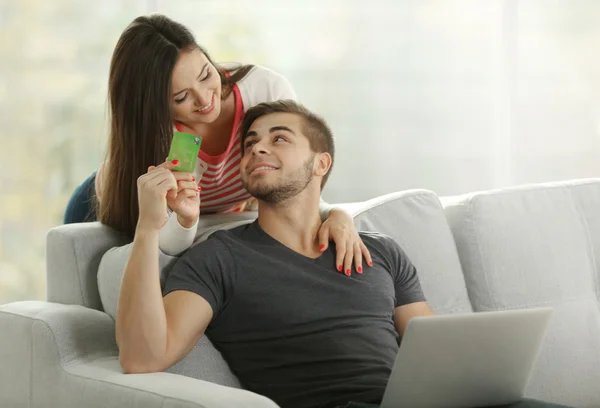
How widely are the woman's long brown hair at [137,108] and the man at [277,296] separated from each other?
0.80ft

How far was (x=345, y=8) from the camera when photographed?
4.20 m

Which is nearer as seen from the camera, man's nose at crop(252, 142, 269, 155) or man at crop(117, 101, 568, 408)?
man at crop(117, 101, 568, 408)

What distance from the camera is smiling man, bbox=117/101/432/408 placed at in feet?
6.20

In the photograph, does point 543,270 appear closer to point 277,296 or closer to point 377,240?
point 377,240

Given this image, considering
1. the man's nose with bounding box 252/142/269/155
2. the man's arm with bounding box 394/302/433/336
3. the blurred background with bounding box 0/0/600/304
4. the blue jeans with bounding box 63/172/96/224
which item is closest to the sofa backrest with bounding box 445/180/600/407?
the man's arm with bounding box 394/302/433/336

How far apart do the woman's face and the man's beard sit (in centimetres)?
21

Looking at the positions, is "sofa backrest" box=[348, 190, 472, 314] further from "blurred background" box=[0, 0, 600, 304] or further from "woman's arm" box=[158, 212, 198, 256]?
"blurred background" box=[0, 0, 600, 304]

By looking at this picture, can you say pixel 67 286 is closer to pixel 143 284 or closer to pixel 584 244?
pixel 143 284

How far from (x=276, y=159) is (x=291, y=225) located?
17cm

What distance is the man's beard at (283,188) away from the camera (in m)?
2.24

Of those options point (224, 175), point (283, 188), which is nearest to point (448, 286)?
point (283, 188)

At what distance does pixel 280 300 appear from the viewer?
2.10 m

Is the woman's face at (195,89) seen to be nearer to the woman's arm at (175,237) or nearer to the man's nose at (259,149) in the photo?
the man's nose at (259,149)

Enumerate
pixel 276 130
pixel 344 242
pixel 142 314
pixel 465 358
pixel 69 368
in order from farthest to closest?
pixel 276 130, pixel 344 242, pixel 69 368, pixel 142 314, pixel 465 358
